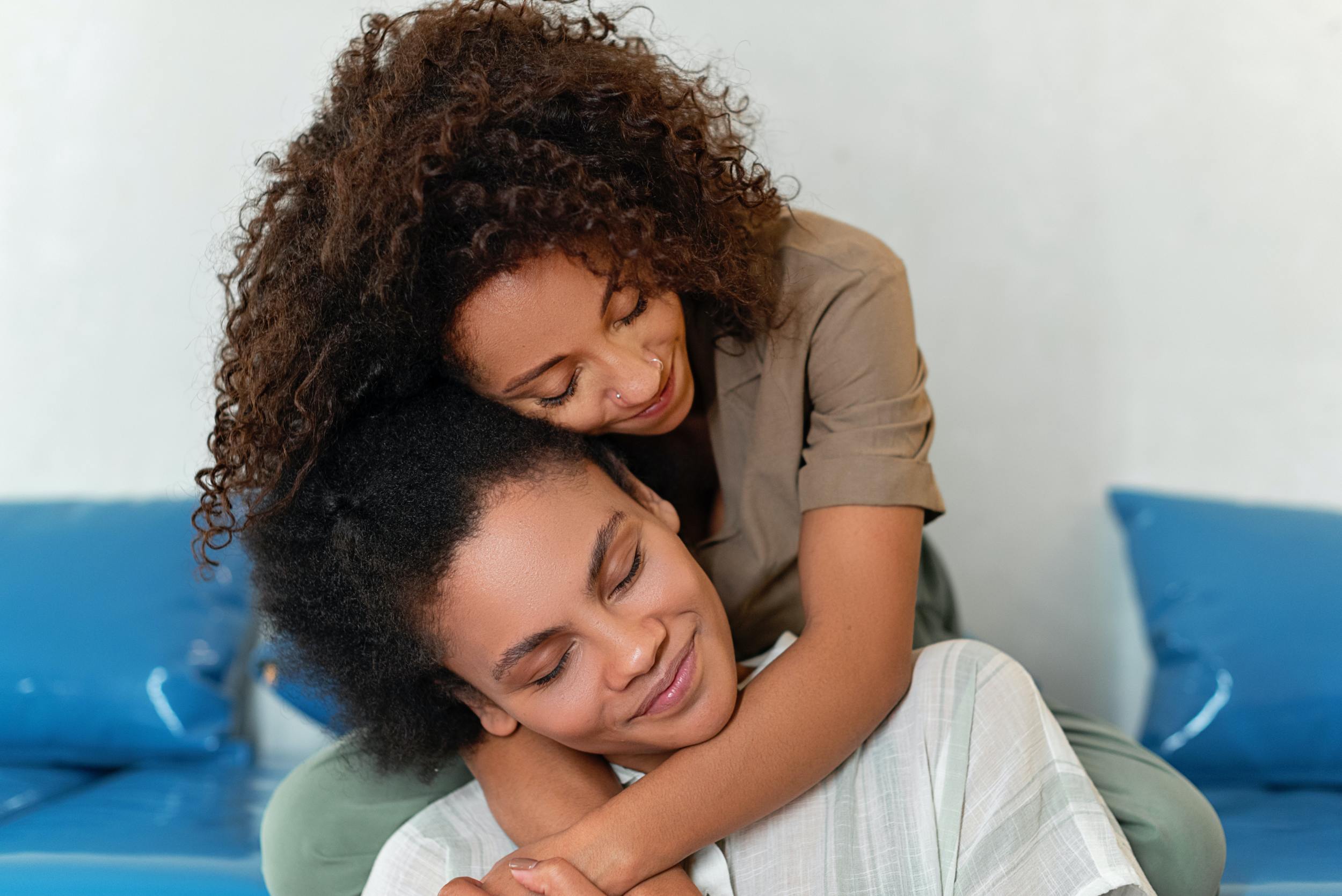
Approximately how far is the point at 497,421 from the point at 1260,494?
4.98ft

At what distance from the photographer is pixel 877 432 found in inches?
45.7

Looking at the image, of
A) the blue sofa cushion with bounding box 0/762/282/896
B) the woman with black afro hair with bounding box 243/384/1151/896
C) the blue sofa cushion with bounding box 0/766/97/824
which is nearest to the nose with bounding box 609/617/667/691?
the woman with black afro hair with bounding box 243/384/1151/896

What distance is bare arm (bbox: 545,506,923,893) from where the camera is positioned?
0.97 metres

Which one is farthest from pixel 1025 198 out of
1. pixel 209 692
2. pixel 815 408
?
pixel 209 692

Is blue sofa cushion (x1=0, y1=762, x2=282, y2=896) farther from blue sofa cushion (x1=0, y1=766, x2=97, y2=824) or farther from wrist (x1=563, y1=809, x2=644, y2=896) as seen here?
wrist (x1=563, y1=809, x2=644, y2=896)

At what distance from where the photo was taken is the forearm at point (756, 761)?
964 mm

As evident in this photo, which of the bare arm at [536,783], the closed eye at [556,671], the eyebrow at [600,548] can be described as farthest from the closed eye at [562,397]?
the bare arm at [536,783]

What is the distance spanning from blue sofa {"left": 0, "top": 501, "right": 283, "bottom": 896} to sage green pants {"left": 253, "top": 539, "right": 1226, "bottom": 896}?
439mm

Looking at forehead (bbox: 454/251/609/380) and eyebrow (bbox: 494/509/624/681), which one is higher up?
forehead (bbox: 454/251/609/380)

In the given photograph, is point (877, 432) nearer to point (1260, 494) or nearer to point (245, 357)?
point (245, 357)

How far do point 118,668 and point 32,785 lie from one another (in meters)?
0.21

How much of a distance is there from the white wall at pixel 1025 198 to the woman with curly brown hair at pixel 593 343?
0.77 m

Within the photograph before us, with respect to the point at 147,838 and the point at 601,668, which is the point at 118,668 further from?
the point at 601,668

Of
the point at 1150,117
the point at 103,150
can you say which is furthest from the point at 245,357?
the point at 1150,117
